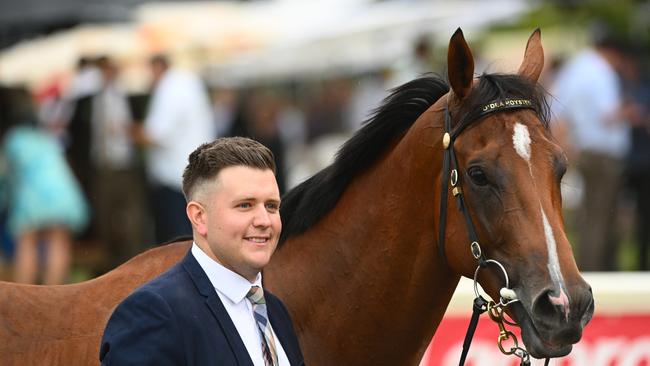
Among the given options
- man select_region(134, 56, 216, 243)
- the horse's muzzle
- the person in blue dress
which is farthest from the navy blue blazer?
the person in blue dress

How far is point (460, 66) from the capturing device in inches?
146

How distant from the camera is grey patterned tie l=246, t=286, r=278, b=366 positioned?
291 centimetres

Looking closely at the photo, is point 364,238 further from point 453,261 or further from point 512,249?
point 512,249

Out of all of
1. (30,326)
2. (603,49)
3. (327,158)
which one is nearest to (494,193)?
(30,326)

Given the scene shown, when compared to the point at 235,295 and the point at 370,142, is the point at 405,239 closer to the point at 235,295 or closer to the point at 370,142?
the point at 370,142

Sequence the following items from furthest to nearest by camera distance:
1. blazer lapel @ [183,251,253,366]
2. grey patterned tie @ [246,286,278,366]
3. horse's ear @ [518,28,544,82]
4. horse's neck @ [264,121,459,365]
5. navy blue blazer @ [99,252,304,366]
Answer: horse's ear @ [518,28,544,82], horse's neck @ [264,121,459,365], grey patterned tie @ [246,286,278,366], blazer lapel @ [183,251,253,366], navy blue blazer @ [99,252,304,366]

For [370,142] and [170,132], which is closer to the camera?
[370,142]

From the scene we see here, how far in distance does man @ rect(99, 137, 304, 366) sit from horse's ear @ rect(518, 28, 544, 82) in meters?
1.32

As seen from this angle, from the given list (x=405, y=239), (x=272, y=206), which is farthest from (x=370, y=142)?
(x=272, y=206)

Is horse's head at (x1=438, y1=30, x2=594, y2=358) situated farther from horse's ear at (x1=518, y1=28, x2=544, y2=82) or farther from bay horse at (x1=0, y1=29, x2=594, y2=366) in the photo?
horse's ear at (x1=518, y1=28, x2=544, y2=82)

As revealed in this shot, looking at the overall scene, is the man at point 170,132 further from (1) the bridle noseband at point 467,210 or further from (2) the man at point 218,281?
(2) the man at point 218,281

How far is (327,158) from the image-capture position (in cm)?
1557

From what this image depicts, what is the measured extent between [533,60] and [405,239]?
0.79 metres

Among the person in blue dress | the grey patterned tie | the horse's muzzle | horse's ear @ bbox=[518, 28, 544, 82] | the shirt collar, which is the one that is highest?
horse's ear @ bbox=[518, 28, 544, 82]
